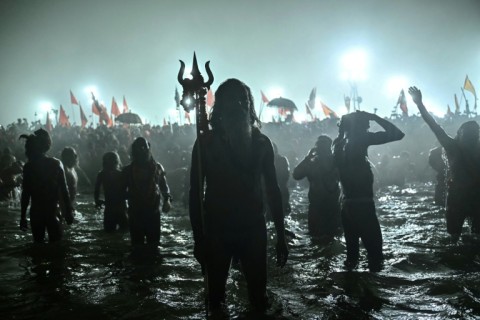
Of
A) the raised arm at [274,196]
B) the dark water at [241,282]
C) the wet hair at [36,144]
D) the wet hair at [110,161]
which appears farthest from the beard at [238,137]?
the wet hair at [110,161]

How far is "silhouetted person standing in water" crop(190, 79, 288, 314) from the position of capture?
9.28 ft

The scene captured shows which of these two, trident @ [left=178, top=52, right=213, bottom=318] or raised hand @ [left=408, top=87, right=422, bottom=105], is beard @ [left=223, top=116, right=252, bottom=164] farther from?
raised hand @ [left=408, top=87, right=422, bottom=105]

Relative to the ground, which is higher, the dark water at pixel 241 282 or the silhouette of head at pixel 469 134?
the silhouette of head at pixel 469 134

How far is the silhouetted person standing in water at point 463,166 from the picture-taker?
17.1ft

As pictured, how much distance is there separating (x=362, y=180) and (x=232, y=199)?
2498mm

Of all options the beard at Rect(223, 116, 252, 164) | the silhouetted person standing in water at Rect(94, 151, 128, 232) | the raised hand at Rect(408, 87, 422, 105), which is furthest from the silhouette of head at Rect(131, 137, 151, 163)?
the raised hand at Rect(408, 87, 422, 105)

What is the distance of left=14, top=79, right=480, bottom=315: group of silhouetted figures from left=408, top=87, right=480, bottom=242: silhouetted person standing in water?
14mm

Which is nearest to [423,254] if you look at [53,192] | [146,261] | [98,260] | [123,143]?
[146,261]

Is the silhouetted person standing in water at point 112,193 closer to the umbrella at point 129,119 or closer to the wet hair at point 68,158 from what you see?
the wet hair at point 68,158

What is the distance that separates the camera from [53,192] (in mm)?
6035

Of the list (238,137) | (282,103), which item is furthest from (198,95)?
(282,103)

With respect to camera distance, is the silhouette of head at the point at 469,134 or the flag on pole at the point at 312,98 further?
the flag on pole at the point at 312,98

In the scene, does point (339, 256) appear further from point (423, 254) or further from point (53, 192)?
point (53, 192)

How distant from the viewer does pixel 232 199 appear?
283 centimetres
